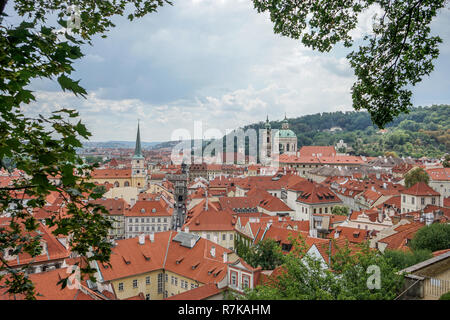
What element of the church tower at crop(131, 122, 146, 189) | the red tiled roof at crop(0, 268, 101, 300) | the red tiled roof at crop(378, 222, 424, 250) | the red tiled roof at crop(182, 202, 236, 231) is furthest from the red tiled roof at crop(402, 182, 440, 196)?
the church tower at crop(131, 122, 146, 189)

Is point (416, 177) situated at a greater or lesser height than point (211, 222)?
greater

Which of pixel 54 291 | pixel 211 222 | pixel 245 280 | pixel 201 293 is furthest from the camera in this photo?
pixel 211 222

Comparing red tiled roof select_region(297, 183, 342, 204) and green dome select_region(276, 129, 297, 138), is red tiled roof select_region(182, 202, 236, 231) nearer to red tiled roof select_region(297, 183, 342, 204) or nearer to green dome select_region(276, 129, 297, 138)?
red tiled roof select_region(297, 183, 342, 204)

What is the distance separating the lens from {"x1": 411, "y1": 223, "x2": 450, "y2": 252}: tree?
21.1 meters

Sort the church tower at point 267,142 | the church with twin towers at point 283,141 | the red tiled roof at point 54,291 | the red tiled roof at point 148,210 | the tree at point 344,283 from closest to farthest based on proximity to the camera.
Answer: the tree at point 344,283
the red tiled roof at point 54,291
the red tiled roof at point 148,210
the church tower at point 267,142
the church with twin towers at point 283,141

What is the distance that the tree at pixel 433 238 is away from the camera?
21.1 m

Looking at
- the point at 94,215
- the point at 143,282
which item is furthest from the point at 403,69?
the point at 143,282

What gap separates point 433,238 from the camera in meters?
21.3

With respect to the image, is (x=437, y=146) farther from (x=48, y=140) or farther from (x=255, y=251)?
(x=48, y=140)

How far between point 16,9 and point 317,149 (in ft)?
394

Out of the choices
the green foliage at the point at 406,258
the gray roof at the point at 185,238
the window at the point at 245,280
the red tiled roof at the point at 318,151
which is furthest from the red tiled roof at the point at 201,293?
the red tiled roof at the point at 318,151

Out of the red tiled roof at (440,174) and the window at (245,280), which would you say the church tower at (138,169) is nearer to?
the red tiled roof at (440,174)

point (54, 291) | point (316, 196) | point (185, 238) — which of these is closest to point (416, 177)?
point (316, 196)

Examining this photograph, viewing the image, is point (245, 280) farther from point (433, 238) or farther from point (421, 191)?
point (421, 191)
